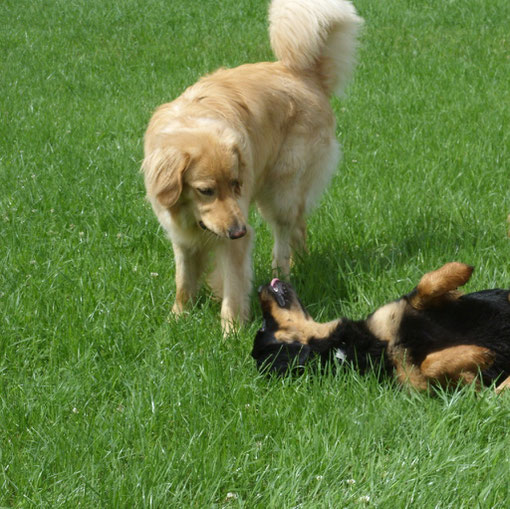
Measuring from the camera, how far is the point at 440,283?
3355mm

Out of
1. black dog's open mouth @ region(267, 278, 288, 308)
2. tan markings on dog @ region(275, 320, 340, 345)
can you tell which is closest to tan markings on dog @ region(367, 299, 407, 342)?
tan markings on dog @ region(275, 320, 340, 345)

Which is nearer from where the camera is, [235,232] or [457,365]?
[457,365]

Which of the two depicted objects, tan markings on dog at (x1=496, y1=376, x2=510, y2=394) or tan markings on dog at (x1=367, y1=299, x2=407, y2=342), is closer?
tan markings on dog at (x1=496, y1=376, x2=510, y2=394)

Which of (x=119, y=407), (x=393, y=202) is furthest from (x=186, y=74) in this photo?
(x=119, y=407)

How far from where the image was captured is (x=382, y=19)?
1152 cm

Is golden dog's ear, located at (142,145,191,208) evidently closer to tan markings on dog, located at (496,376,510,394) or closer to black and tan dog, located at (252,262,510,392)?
black and tan dog, located at (252,262,510,392)

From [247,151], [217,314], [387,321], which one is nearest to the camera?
[387,321]

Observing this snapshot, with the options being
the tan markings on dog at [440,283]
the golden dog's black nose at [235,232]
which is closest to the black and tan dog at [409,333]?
the tan markings on dog at [440,283]

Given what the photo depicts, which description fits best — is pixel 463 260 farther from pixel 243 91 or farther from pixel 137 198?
pixel 137 198

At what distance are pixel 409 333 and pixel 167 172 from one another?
→ 4.35 ft

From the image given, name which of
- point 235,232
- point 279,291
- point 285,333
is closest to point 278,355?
point 285,333

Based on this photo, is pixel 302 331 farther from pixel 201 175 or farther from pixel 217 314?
pixel 201 175

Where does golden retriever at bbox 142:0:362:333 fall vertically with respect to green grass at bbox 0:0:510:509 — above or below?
above

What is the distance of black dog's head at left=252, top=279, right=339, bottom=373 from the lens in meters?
3.26
